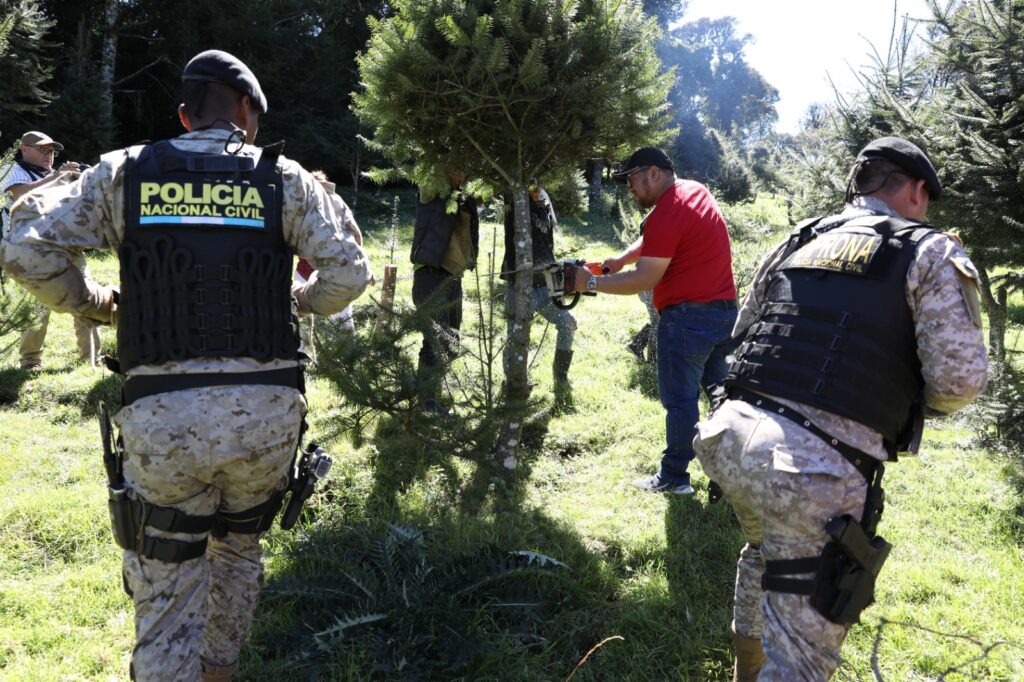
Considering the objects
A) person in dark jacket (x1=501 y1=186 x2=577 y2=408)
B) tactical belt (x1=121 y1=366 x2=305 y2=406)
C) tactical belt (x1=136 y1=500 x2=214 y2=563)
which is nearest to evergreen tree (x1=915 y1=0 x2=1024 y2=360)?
person in dark jacket (x1=501 y1=186 x2=577 y2=408)

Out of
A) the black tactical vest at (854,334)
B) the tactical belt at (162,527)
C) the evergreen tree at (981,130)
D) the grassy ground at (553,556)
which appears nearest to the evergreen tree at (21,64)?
the grassy ground at (553,556)

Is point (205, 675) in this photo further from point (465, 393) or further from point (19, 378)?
point (19, 378)

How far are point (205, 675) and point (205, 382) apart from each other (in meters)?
1.22

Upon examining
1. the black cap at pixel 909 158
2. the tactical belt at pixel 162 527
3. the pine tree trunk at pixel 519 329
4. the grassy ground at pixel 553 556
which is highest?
the black cap at pixel 909 158

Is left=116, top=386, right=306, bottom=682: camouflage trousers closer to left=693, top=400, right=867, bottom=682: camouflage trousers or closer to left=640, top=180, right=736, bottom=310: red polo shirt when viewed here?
left=693, top=400, right=867, bottom=682: camouflage trousers

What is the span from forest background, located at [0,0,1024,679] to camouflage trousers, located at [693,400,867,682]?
29cm

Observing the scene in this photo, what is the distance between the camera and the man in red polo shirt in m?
4.17

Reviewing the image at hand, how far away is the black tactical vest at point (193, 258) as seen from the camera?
7.43 feet

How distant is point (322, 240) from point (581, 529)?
2473mm

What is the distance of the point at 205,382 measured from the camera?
2.31 meters

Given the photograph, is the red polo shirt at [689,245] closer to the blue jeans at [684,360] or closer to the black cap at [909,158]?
the blue jeans at [684,360]

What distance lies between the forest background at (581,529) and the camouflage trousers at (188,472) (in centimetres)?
65

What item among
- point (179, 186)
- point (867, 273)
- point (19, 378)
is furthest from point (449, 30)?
point (19, 378)

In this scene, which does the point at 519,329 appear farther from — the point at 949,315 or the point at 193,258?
the point at 949,315
